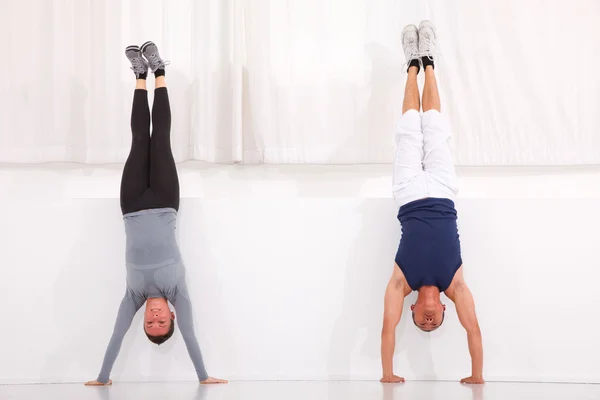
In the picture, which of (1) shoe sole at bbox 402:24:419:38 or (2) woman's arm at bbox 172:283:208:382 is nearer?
(2) woman's arm at bbox 172:283:208:382

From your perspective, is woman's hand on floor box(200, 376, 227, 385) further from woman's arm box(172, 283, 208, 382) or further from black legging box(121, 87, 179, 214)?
black legging box(121, 87, 179, 214)

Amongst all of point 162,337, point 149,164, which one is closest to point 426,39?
point 149,164

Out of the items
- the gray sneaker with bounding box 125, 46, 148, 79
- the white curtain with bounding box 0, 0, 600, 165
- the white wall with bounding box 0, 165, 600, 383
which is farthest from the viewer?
the white curtain with bounding box 0, 0, 600, 165

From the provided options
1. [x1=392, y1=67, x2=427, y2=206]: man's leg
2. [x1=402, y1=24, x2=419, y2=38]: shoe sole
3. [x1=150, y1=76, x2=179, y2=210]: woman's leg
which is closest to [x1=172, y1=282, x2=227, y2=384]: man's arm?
[x1=150, y1=76, x2=179, y2=210]: woman's leg

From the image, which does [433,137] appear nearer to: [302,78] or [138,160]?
[302,78]

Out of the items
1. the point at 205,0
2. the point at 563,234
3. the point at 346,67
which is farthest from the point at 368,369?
the point at 205,0

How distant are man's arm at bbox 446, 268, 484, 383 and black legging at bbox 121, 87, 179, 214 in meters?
1.43

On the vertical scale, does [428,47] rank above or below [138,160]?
above

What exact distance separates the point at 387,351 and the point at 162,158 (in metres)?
1.48

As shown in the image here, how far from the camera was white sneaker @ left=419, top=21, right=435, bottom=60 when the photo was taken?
3521mm

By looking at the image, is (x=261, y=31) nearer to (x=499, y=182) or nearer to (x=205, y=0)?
(x=205, y=0)

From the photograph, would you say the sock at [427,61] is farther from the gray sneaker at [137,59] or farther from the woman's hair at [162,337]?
the woman's hair at [162,337]

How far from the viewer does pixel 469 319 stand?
301cm

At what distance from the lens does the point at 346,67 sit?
12.8 ft
